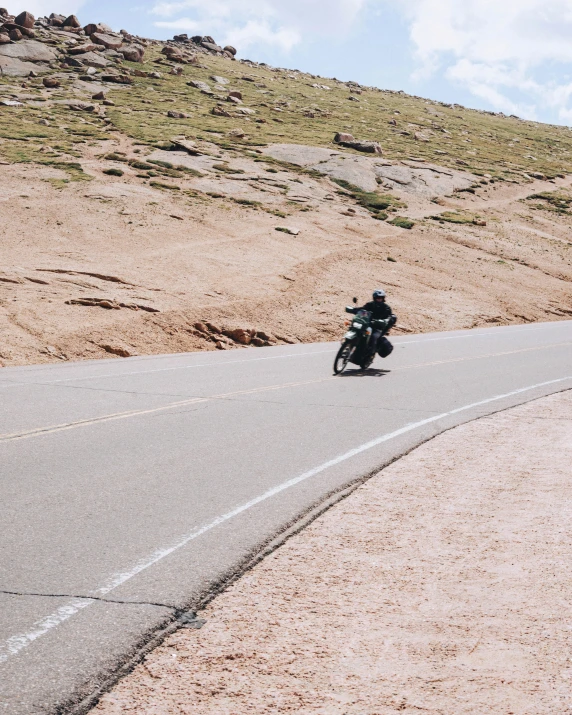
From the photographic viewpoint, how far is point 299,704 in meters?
3.99

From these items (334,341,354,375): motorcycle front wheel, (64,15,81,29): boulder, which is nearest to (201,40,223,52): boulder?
(64,15,81,29): boulder

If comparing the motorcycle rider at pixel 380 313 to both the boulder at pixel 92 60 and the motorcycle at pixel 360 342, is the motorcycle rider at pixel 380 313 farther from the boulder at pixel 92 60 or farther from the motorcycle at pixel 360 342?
the boulder at pixel 92 60

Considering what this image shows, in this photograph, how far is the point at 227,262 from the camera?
3491 centimetres

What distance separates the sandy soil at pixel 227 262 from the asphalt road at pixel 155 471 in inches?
263

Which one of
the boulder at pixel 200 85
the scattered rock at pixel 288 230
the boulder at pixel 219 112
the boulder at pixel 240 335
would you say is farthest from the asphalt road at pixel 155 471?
the boulder at pixel 200 85

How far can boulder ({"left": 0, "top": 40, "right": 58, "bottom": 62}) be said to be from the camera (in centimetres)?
8719

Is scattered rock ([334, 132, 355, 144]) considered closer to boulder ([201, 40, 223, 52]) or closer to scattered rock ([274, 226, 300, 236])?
scattered rock ([274, 226, 300, 236])

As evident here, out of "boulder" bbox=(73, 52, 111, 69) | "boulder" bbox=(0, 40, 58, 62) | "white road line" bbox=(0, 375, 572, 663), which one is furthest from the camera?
"boulder" bbox=(73, 52, 111, 69)

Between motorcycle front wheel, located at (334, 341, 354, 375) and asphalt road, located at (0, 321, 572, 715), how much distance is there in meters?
0.36

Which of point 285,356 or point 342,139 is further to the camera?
point 342,139

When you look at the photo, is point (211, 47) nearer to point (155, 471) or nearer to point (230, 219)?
point (230, 219)

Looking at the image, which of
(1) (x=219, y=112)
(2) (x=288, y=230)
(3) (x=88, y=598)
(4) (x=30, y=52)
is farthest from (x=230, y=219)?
(4) (x=30, y=52)

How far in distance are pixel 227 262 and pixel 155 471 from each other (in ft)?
88.5

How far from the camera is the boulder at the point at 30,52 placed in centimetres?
8719
